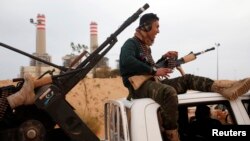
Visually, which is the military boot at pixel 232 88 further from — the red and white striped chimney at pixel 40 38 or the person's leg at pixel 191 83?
the red and white striped chimney at pixel 40 38

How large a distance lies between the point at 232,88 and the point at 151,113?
78cm

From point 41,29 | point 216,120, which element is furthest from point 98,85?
point 216,120

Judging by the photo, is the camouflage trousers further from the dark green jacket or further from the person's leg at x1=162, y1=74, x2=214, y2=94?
the dark green jacket

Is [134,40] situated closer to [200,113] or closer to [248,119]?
[200,113]

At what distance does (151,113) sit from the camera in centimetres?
354

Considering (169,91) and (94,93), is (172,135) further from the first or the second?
(94,93)

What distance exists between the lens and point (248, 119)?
3791mm

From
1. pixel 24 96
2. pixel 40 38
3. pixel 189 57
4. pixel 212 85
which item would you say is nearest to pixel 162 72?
pixel 212 85

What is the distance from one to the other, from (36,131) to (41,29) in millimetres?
64045

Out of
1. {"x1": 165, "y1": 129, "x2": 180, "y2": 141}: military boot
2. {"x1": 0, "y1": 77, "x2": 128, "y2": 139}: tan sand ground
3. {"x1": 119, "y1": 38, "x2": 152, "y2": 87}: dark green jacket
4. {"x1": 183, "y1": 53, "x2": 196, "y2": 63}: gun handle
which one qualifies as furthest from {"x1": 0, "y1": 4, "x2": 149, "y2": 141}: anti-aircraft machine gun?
{"x1": 0, "y1": 77, "x2": 128, "y2": 139}: tan sand ground

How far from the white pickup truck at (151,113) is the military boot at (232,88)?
0.06 metres

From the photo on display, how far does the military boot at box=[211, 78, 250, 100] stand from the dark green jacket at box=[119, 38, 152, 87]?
63cm

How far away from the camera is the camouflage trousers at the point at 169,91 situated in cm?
363

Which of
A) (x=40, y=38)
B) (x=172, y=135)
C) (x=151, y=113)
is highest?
(x=40, y=38)
